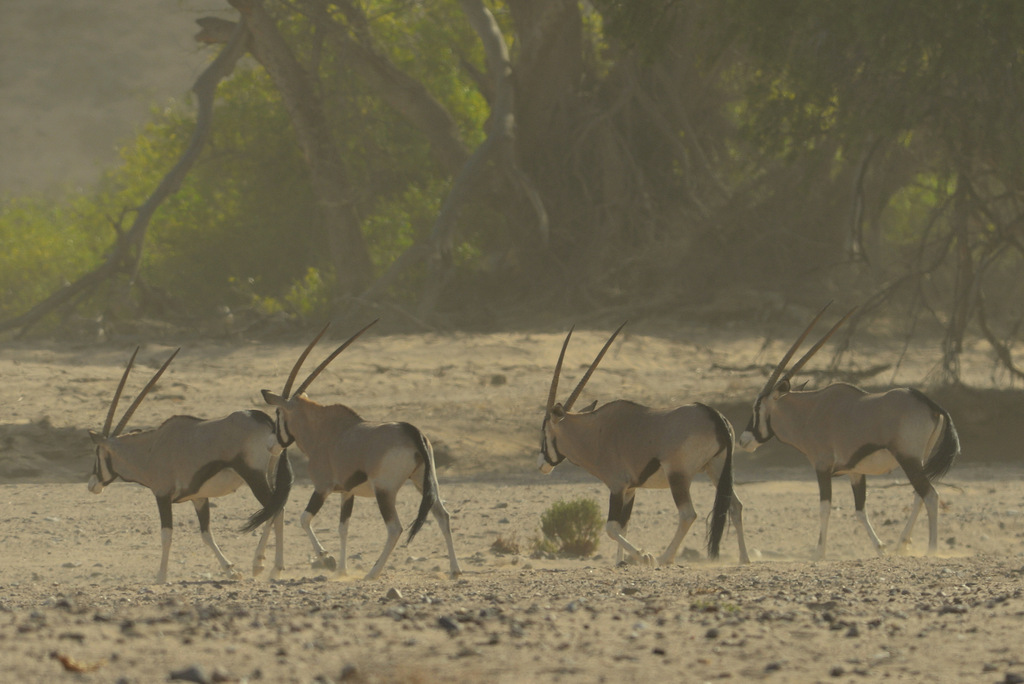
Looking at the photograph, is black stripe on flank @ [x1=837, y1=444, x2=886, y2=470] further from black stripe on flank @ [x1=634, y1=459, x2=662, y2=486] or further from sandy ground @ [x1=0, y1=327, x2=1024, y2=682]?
black stripe on flank @ [x1=634, y1=459, x2=662, y2=486]

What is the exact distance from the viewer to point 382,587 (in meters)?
7.89

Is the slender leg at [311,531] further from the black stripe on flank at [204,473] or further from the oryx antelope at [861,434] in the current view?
the oryx antelope at [861,434]

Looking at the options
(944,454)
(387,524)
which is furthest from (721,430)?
(387,524)

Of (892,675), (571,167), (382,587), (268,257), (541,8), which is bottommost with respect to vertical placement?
(382,587)

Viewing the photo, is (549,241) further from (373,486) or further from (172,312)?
(373,486)

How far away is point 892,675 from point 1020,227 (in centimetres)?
1036

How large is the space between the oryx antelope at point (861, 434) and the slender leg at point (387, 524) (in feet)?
9.99

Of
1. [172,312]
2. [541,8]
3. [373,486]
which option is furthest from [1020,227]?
[172,312]

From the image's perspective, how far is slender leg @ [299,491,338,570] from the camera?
9109 mm

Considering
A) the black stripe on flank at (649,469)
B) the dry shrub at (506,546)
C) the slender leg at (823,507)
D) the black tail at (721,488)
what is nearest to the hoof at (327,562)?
the dry shrub at (506,546)

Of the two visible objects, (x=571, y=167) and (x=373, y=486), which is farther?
(x=571, y=167)

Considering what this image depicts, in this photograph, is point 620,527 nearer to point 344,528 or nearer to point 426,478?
point 426,478

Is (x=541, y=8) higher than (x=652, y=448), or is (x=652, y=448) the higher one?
(x=541, y=8)

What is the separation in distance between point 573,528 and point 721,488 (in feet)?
6.16
